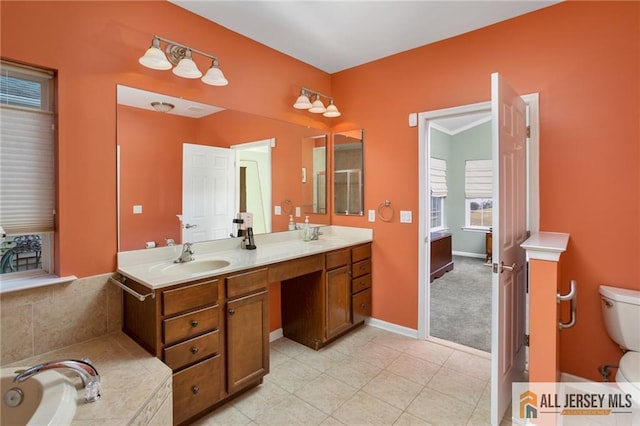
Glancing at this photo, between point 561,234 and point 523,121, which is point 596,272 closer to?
point 561,234

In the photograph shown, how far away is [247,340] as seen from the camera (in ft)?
6.86

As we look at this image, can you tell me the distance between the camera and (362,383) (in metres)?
2.27

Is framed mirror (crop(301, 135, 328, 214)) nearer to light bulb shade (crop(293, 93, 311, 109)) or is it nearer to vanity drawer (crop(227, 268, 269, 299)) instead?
light bulb shade (crop(293, 93, 311, 109))

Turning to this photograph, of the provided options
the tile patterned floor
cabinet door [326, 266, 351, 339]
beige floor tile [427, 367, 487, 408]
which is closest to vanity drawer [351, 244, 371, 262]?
cabinet door [326, 266, 351, 339]

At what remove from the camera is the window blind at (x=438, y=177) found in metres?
6.17

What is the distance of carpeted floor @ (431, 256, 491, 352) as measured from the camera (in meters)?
3.03

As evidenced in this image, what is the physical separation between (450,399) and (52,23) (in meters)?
3.28

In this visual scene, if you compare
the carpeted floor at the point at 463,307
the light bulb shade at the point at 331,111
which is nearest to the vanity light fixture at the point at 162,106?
the light bulb shade at the point at 331,111

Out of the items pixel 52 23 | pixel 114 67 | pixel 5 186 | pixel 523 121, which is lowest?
pixel 5 186

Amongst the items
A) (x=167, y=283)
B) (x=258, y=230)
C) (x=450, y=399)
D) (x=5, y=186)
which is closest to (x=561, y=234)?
(x=450, y=399)

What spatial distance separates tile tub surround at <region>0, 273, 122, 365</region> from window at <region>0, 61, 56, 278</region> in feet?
0.59

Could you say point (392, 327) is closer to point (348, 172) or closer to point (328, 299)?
point (328, 299)

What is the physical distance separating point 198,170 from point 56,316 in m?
1.25

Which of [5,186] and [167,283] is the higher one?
[5,186]
